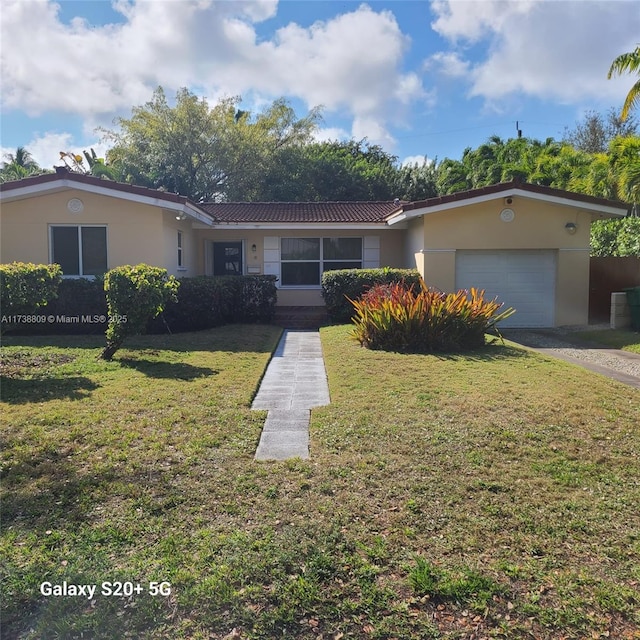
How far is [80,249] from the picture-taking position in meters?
13.4

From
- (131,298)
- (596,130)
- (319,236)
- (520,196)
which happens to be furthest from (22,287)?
(596,130)

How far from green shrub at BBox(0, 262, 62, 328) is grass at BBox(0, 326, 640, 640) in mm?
1866

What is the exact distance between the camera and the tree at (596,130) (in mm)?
33344

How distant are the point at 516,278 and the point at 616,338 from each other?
3.07 meters

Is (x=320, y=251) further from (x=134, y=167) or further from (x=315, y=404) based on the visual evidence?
(x=134, y=167)

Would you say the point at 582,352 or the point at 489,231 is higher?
the point at 489,231

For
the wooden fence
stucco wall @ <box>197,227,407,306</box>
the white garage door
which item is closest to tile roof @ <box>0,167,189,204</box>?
stucco wall @ <box>197,227,407,306</box>

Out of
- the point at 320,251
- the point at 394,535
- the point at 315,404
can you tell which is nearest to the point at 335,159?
the point at 320,251

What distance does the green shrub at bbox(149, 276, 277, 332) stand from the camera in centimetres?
1233

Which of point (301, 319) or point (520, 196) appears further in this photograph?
point (301, 319)

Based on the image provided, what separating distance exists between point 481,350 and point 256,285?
6390 mm

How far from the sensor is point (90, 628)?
2.65 meters

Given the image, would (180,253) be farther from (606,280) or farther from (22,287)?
(606,280)

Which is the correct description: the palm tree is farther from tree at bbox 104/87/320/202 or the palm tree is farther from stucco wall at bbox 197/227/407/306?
tree at bbox 104/87/320/202
